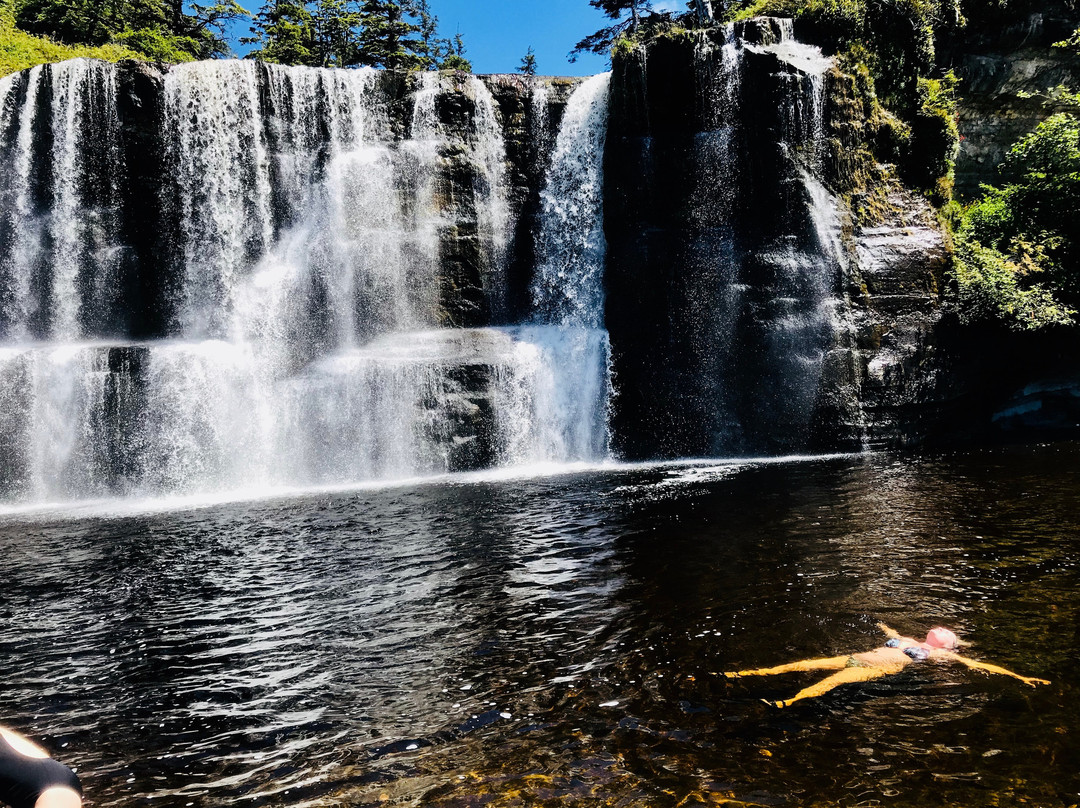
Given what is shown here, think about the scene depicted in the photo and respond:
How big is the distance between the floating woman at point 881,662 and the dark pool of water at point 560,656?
0.10 metres

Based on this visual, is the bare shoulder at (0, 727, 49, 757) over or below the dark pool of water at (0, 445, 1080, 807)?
over

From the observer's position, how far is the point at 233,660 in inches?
222

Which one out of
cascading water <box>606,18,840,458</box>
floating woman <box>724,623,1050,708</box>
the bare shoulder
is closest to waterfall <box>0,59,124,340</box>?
cascading water <box>606,18,840,458</box>

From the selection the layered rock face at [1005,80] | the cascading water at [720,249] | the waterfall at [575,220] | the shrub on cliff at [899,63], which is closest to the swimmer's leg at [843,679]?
the cascading water at [720,249]

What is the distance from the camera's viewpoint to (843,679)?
4562 millimetres

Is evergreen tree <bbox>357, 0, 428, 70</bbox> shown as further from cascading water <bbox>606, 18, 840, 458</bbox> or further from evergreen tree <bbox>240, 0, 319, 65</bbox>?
cascading water <bbox>606, 18, 840, 458</bbox>

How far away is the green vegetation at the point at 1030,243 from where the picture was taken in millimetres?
16734

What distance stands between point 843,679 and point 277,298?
18333mm

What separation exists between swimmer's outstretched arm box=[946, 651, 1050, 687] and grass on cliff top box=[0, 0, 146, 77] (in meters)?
26.6

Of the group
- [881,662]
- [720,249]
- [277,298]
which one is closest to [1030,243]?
[720,249]

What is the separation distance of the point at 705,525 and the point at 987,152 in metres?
23.1

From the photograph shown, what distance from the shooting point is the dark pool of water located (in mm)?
3662

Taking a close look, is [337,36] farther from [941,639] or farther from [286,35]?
[941,639]

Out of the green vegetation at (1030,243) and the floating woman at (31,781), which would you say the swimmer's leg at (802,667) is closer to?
the floating woman at (31,781)
